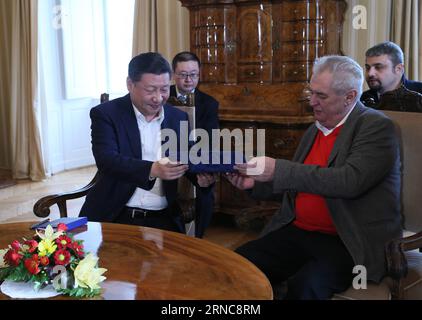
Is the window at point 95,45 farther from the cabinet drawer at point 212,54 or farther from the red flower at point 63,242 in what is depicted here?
the red flower at point 63,242

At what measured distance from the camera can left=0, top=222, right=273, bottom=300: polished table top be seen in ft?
4.55

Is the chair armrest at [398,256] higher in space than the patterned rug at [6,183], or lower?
higher

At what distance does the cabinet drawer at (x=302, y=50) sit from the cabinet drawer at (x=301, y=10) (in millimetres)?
189

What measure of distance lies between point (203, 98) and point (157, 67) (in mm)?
1234

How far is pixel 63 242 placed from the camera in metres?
1.39

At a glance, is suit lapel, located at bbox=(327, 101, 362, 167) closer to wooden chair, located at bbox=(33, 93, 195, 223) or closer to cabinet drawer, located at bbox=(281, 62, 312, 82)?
wooden chair, located at bbox=(33, 93, 195, 223)

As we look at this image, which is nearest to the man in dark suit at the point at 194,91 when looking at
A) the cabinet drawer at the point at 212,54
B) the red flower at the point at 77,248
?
the cabinet drawer at the point at 212,54

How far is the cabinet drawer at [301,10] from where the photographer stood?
→ 12.8ft

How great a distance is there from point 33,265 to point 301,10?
3148mm

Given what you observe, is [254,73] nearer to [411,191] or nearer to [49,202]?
[411,191]

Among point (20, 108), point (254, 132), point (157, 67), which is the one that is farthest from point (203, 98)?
point (20, 108)

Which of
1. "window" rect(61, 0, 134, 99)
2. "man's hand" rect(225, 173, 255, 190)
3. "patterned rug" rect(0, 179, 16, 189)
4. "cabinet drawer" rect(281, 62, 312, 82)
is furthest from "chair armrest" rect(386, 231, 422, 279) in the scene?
"window" rect(61, 0, 134, 99)

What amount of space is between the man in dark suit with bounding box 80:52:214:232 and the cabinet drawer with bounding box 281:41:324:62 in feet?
5.81
